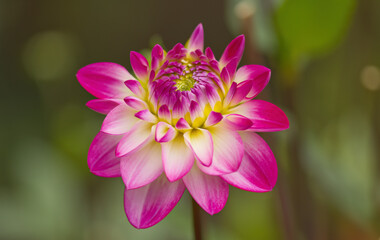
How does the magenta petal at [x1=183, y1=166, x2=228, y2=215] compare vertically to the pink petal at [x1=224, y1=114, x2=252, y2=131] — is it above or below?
below

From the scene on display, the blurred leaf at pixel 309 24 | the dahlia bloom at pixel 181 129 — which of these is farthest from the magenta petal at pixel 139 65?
the blurred leaf at pixel 309 24

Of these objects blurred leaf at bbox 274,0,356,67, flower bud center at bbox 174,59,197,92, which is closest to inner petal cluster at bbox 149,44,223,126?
flower bud center at bbox 174,59,197,92

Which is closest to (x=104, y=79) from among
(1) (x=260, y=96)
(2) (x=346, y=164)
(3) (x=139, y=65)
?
(3) (x=139, y=65)

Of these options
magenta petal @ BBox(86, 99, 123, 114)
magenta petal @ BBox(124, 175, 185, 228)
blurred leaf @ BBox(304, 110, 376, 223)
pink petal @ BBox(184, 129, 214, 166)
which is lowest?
blurred leaf @ BBox(304, 110, 376, 223)

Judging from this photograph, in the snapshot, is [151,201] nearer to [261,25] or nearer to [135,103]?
[135,103]

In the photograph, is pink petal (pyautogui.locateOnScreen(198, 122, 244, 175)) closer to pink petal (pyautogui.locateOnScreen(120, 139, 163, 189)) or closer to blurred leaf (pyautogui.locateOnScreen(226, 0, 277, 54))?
pink petal (pyautogui.locateOnScreen(120, 139, 163, 189))

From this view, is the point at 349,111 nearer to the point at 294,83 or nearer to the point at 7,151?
the point at 294,83
